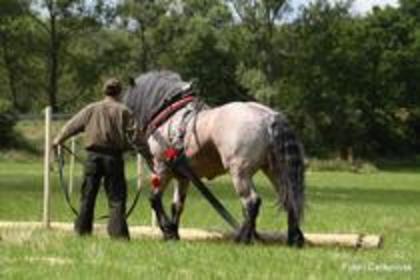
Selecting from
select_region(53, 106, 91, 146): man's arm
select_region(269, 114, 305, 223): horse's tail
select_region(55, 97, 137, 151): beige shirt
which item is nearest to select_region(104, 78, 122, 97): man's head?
select_region(55, 97, 137, 151): beige shirt

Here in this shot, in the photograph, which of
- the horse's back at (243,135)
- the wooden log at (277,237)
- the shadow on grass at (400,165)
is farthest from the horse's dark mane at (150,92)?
the shadow on grass at (400,165)

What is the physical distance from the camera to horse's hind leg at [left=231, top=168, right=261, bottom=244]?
39.2 ft

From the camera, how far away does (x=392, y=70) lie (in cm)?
7800

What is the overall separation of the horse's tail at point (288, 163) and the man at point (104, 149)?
6.27 feet

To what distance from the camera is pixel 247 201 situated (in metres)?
12.1

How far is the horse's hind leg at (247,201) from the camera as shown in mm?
11961

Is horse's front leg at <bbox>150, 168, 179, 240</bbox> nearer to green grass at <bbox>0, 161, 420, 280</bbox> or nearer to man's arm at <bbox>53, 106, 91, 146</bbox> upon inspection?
green grass at <bbox>0, 161, 420, 280</bbox>

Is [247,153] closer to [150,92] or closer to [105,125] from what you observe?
[105,125]

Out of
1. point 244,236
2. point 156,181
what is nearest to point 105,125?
point 156,181

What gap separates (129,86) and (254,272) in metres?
5.58

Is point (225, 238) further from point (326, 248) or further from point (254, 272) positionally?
point (254, 272)

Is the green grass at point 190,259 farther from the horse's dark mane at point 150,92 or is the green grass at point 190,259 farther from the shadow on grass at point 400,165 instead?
the shadow on grass at point 400,165

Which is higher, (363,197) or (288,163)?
(288,163)

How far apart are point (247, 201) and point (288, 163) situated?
0.71 metres
